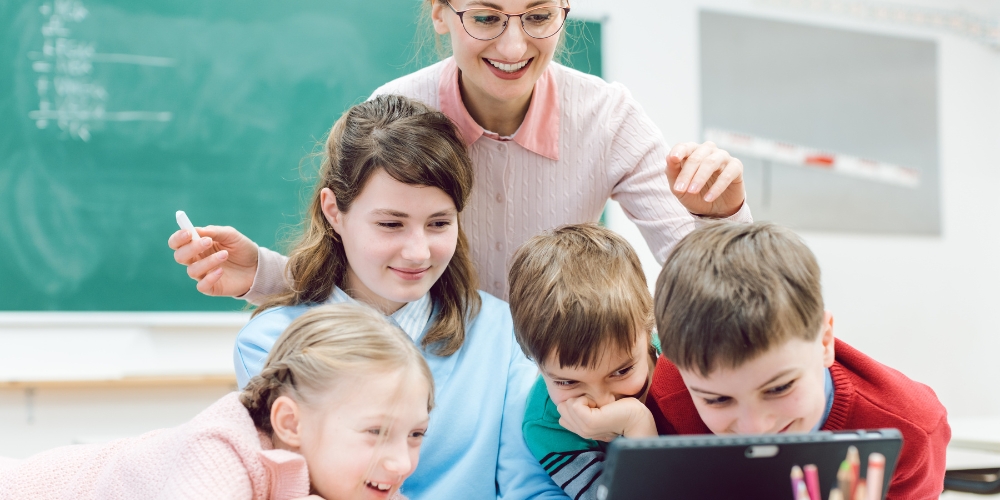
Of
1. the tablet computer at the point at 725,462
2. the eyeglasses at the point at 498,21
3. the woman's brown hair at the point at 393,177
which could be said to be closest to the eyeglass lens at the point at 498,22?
the eyeglasses at the point at 498,21

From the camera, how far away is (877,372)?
3.40 feet

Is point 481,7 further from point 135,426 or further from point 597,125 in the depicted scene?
point 135,426

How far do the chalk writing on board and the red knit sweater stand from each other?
2.33 meters

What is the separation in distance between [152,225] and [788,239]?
233cm

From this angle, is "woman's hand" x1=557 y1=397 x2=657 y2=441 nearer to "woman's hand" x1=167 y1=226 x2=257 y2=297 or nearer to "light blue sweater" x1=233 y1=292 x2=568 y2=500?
"light blue sweater" x1=233 y1=292 x2=568 y2=500

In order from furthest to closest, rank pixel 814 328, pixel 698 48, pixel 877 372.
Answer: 1. pixel 698 48
2. pixel 877 372
3. pixel 814 328

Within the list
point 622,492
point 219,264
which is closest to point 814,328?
point 622,492

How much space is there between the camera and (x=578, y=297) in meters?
1.11

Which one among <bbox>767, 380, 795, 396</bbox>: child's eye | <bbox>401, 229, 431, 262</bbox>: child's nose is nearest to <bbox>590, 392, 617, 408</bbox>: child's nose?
<bbox>767, 380, 795, 396</bbox>: child's eye

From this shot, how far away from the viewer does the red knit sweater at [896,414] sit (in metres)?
0.98

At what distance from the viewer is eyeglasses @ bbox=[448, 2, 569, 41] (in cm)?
138

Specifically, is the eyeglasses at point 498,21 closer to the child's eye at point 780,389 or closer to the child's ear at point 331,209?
the child's ear at point 331,209

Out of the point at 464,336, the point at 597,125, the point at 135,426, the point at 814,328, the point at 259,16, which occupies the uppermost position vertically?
the point at 259,16

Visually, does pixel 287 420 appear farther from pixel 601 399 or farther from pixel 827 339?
pixel 827 339
